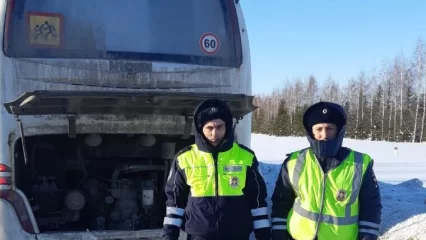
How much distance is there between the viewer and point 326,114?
313 cm

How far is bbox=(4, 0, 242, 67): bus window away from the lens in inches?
158

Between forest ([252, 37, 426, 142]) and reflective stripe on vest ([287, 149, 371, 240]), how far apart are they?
42.5 m

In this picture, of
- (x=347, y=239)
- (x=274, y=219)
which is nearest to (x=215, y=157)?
(x=274, y=219)

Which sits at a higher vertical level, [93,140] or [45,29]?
[45,29]

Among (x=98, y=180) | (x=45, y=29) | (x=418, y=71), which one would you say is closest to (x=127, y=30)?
(x=45, y=29)

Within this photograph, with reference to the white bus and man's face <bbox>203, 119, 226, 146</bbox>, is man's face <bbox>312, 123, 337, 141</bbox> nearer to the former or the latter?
man's face <bbox>203, 119, 226, 146</bbox>

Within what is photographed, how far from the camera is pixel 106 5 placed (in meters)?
4.27

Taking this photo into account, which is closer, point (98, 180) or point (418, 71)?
point (98, 180)

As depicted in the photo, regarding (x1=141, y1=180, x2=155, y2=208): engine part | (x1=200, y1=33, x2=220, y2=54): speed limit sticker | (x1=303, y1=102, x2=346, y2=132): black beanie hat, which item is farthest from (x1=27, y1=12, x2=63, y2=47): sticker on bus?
(x1=303, y1=102, x2=346, y2=132): black beanie hat

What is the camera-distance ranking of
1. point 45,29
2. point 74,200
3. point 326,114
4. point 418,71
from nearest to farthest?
point 326,114 < point 45,29 < point 74,200 < point 418,71

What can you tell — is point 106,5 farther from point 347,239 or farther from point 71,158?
point 347,239

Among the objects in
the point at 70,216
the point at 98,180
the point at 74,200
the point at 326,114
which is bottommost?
the point at 70,216

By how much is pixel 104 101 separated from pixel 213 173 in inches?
41.0

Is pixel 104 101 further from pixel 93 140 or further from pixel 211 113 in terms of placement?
pixel 211 113
